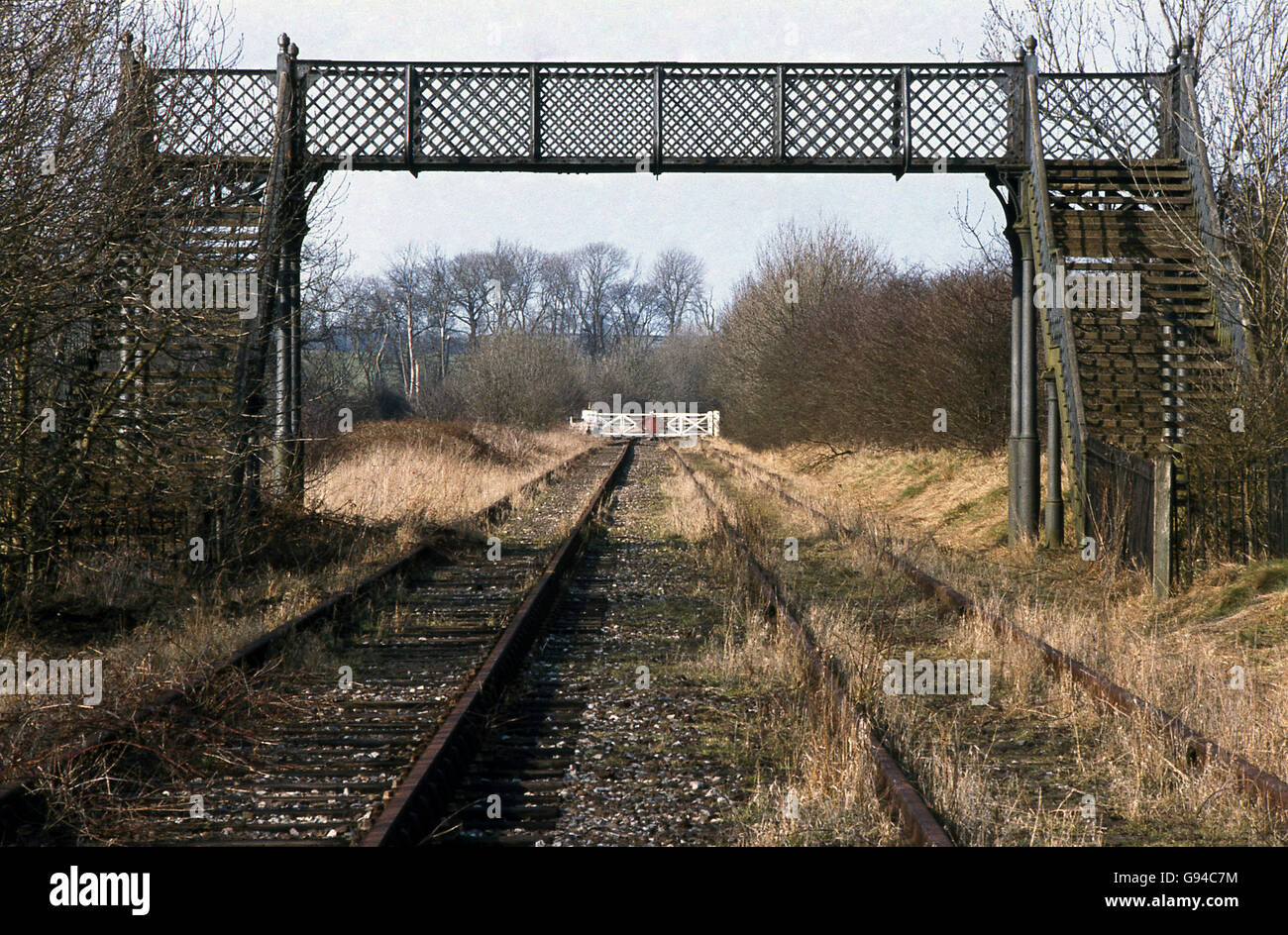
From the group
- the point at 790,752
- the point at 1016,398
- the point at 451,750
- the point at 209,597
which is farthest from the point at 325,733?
the point at 1016,398

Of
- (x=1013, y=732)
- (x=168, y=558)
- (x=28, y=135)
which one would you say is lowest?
(x=1013, y=732)

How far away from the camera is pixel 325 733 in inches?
229

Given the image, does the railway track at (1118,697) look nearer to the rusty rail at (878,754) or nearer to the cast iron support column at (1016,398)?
the rusty rail at (878,754)

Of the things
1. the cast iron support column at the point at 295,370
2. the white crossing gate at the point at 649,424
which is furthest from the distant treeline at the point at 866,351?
the white crossing gate at the point at 649,424

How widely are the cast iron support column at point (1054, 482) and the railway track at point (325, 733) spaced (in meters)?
5.74

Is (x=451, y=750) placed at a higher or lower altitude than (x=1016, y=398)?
lower

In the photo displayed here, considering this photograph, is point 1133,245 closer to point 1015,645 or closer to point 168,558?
point 1015,645

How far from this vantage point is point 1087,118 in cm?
1279

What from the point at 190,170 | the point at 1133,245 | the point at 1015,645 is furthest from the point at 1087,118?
the point at 190,170

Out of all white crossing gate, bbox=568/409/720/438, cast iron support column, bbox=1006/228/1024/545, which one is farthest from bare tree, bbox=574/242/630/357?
cast iron support column, bbox=1006/228/1024/545

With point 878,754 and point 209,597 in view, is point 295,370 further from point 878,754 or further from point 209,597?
point 878,754

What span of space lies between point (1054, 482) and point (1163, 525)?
11.1 feet

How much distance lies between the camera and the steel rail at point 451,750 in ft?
14.1

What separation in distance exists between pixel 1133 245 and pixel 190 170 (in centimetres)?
972
